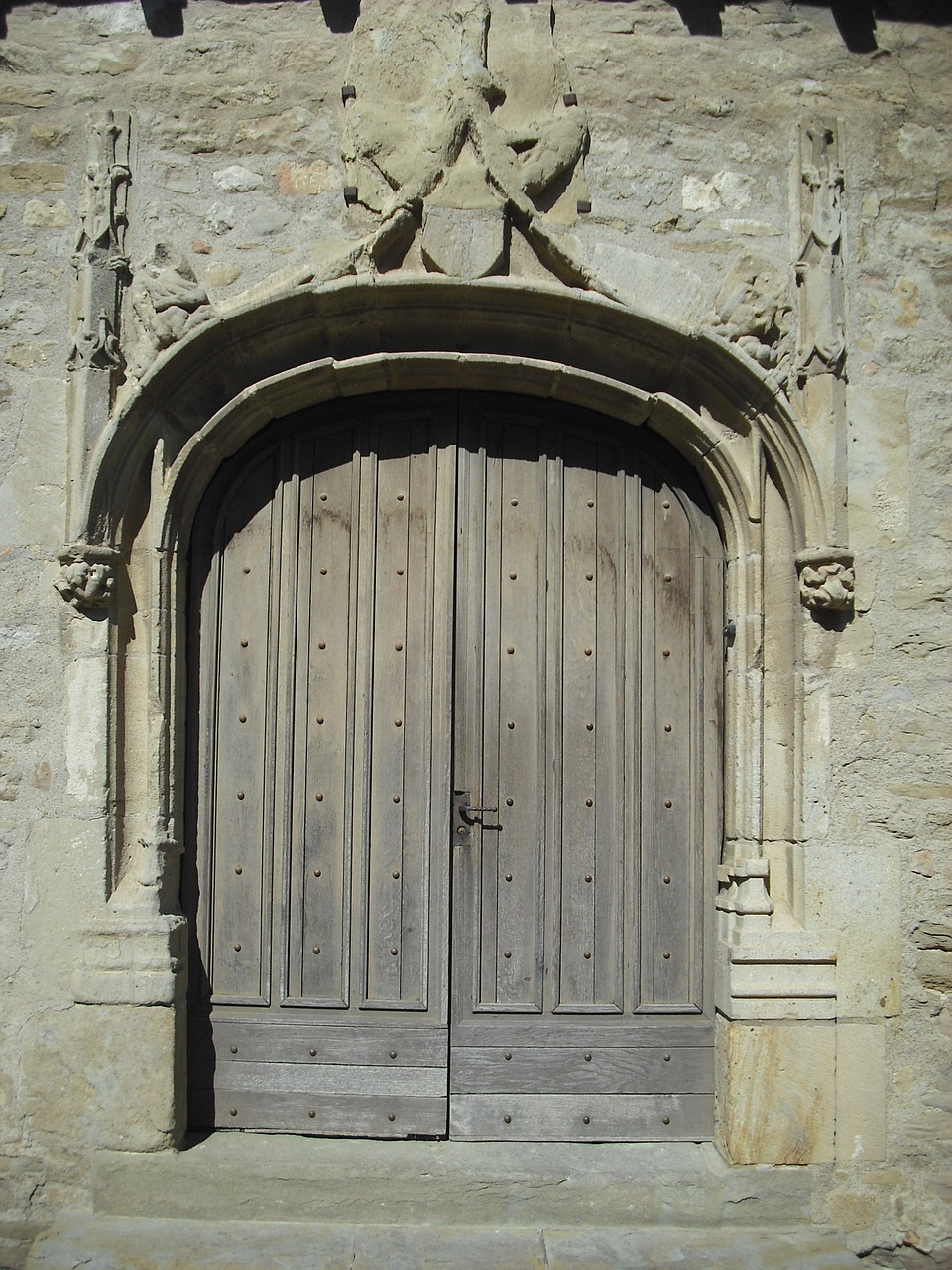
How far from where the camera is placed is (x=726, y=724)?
325 cm

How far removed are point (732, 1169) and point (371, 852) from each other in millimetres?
1461

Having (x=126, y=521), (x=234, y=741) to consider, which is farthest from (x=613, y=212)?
(x=234, y=741)

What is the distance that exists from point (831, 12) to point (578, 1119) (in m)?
3.72

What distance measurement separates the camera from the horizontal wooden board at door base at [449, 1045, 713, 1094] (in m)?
3.20

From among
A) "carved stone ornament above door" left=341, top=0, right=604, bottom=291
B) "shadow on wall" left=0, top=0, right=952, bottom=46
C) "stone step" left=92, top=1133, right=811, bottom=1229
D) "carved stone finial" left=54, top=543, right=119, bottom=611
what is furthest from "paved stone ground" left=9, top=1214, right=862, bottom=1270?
"shadow on wall" left=0, top=0, right=952, bottom=46

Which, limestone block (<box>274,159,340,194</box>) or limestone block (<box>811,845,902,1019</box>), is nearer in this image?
limestone block (<box>811,845,902,1019</box>)

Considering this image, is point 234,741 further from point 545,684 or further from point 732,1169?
point 732,1169

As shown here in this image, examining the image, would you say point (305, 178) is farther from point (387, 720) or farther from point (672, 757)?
point (672, 757)

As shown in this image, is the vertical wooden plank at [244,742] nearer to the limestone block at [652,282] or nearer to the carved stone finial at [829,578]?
the limestone block at [652,282]

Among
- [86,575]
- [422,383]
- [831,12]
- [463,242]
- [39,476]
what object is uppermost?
[831,12]

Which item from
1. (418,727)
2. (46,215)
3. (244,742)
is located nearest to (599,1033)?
(418,727)

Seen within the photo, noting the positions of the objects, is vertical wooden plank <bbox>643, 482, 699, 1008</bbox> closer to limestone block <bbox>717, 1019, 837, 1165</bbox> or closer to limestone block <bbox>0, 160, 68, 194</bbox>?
limestone block <bbox>717, 1019, 837, 1165</bbox>

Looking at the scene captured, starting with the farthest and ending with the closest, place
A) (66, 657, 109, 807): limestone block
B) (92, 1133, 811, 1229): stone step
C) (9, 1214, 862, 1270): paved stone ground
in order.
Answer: (66, 657, 109, 807): limestone block → (92, 1133, 811, 1229): stone step → (9, 1214, 862, 1270): paved stone ground

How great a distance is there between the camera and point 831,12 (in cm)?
327
